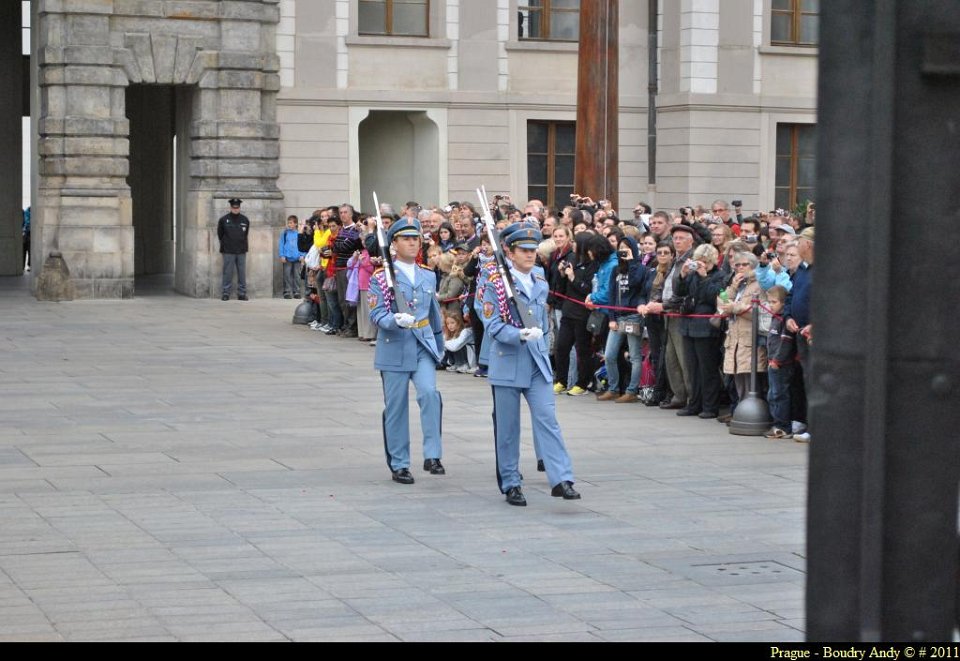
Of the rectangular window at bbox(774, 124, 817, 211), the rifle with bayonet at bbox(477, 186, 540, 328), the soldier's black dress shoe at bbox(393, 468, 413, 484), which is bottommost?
the soldier's black dress shoe at bbox(393, 468, 413, 484)

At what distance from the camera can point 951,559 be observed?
2.47 m

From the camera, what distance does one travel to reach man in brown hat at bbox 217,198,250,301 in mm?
28125

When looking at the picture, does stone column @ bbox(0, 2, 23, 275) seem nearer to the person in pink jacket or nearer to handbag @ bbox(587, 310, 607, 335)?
the person in pink jacket

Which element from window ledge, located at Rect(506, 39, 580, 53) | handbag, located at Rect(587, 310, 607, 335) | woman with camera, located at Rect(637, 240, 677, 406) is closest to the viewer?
woman with camera, located at Rect(637, 240, 677, 406)

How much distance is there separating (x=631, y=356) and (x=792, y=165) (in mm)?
17919

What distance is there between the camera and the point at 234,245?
28.3 metres

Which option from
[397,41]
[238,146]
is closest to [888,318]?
[238,146]

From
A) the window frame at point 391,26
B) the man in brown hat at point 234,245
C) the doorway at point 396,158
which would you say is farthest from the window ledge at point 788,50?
the man in brown hat at point 234,245

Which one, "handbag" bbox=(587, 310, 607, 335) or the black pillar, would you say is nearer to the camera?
the black pillar

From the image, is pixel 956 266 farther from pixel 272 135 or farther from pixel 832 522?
pixel 272 135

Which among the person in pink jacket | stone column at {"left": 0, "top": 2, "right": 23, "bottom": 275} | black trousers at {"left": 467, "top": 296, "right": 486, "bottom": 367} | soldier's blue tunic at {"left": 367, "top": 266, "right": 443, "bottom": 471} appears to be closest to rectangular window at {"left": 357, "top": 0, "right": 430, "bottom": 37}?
stone column at {"left": 0, "top": 2, "right": 23, "bottom": 275}

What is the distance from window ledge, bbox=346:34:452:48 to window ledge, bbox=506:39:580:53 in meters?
1.31

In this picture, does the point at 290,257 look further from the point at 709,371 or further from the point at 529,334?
the point at 529,334
